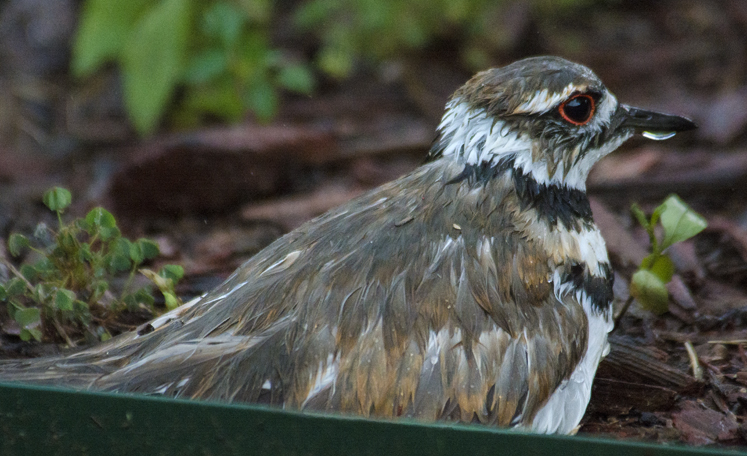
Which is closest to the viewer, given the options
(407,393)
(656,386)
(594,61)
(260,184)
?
(407,393)

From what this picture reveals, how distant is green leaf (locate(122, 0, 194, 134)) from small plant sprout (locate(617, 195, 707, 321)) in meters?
3.36

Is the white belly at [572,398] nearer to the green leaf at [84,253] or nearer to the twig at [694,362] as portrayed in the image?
the twig at [694,362]

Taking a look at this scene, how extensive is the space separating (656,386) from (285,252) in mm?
1260

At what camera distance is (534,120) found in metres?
2.67

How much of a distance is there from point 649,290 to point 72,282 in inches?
77.3

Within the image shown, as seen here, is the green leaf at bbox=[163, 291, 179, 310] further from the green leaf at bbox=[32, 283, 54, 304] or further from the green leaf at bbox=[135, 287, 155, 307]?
the green leaf at bbox=[32, 283, 54, 304]

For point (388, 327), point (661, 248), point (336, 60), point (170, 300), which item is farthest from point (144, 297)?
point (336, 60)

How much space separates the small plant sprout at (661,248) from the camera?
2.98 metres

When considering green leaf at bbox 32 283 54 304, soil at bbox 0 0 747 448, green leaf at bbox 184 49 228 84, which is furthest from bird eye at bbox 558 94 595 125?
green leaf at bbox 184 49 228 84

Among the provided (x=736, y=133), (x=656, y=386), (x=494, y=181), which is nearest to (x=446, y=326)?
(x=494, y=181)

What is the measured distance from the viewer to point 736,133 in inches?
199

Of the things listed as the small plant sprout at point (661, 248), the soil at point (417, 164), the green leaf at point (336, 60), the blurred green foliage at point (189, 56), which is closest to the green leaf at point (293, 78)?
the blurred green foliage at point (189, 56)

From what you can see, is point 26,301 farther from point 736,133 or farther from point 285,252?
point 736,133

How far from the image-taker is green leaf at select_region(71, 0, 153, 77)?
18.8ft
